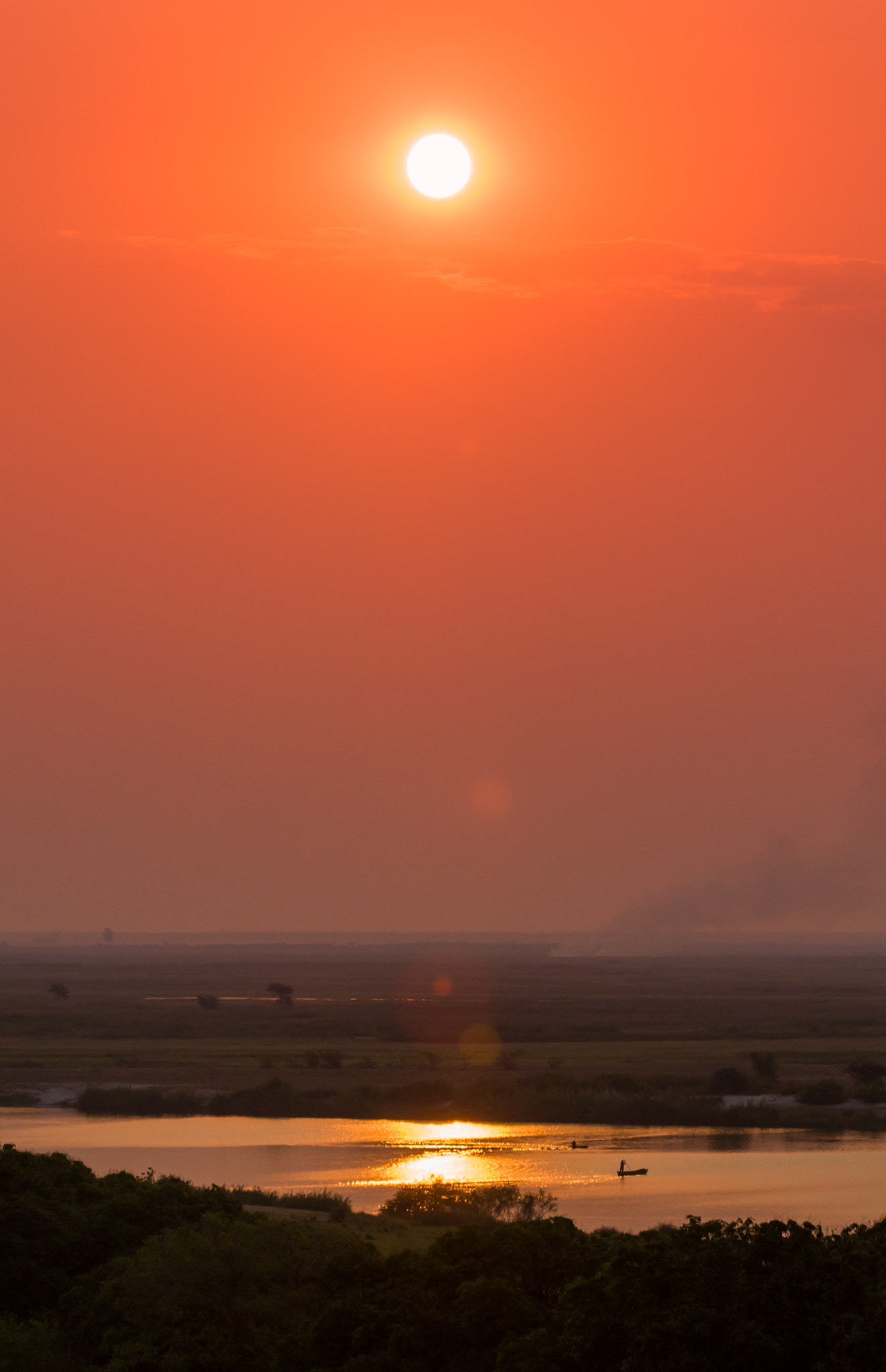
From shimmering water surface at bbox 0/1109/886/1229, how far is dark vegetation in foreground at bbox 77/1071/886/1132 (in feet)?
6.43

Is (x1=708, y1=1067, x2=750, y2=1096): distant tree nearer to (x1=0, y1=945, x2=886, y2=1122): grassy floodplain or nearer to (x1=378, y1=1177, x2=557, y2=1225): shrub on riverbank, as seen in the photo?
(x1=0, y1=945, x2=886, y2=1122): grassy floodplain

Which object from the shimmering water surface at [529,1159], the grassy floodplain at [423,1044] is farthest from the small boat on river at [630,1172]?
the grassy floodplain at [423,1044]

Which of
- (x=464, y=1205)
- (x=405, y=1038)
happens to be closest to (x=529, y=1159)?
(x=464, y=1205)

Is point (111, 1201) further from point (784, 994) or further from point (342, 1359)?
point (784, 994)

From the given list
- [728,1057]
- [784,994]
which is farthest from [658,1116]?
[784,994]

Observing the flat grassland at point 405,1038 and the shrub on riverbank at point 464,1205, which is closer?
the shrub on riverbank at point 464,1205

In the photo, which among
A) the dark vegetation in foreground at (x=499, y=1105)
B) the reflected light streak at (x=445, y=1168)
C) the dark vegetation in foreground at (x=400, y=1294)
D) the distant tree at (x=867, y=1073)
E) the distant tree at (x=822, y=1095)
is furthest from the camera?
the distant tree at (x=867, y=1073)

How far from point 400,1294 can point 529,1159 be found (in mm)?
39802

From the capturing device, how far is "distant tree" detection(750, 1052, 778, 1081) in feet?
A: 301

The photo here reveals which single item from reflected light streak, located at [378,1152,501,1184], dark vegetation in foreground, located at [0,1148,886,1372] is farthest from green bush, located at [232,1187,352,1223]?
dark vegetation in foreground, located at [0,1148,886,1372]

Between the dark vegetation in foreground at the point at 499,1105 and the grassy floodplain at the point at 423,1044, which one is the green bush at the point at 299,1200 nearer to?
the dark vegetation in foreground at the point at 499,1105

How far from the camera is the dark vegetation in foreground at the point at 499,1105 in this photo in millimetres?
78500

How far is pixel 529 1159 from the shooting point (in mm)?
65562

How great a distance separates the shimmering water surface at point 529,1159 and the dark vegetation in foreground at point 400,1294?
57.4 ft
